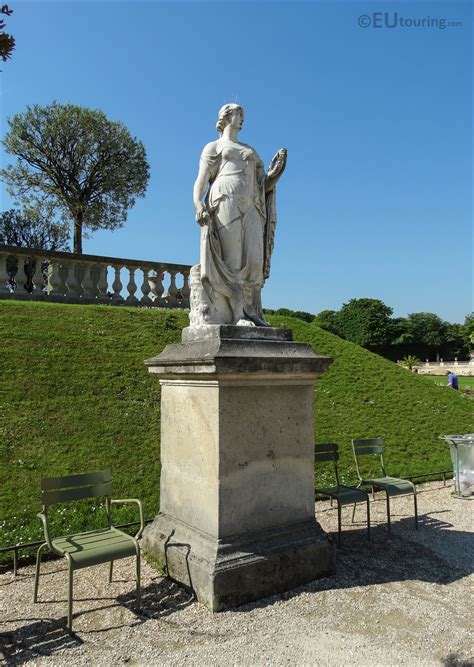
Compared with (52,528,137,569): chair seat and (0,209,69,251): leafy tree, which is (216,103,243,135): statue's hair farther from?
(0,209,69,251): leafy tree

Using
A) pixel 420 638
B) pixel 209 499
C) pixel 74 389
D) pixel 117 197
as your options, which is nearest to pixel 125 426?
pixel 74 389

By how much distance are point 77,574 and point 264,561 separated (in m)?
1.92

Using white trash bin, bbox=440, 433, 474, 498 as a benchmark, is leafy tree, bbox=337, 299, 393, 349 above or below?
above

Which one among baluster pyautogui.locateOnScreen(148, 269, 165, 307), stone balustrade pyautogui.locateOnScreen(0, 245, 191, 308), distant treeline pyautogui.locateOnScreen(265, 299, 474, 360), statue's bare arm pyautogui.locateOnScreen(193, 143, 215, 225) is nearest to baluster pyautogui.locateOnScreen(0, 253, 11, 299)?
stone balustrade pyautogui.locateOnScreen(0, 245, 191, 308)

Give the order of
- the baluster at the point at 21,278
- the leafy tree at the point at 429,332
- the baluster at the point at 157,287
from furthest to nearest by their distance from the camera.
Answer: the leafy tree at the point at 429,332 < the baluster at the point at 157,287 < the baluster at the point at 21,278

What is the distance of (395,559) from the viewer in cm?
512

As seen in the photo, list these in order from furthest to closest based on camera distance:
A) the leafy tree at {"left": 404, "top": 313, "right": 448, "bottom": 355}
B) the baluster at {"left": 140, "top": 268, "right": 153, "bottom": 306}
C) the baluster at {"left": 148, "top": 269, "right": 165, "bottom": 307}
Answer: the leafy tree at {"left": 404, "top": 313, "right": 448, "bottom": 355}
the baluster at {"left": 148, "top": 269, "right": 165, "bottom": 307}
the baluster at {"left": 140, "top": 268, "right": 153, "bottom": 306}

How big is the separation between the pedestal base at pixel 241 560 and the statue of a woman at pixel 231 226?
198cm

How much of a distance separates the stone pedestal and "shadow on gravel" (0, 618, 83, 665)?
3.51ft

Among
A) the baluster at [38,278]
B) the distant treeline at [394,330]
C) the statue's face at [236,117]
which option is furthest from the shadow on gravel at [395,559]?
the distant treeline at [394,330]

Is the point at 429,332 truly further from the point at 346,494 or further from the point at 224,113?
the point at 224,113

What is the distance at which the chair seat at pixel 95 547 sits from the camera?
379cm

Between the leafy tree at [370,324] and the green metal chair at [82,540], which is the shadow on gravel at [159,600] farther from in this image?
the leafy tree at [370,324]

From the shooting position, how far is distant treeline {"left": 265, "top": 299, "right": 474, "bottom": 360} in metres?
75.9
